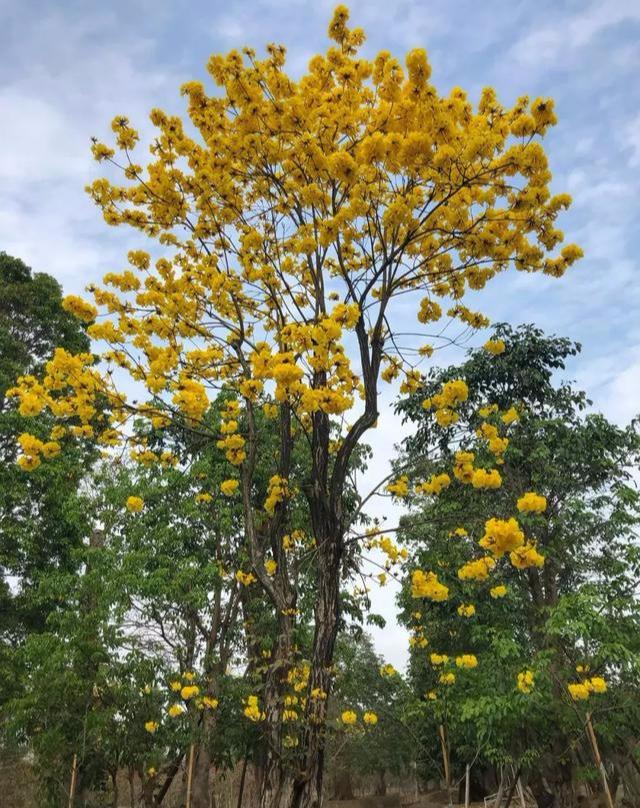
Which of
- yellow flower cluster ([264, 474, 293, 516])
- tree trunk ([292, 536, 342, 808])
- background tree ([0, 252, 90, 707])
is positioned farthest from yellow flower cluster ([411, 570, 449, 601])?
background tree ([0, 252, 90, 707])

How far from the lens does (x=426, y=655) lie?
39.8ft

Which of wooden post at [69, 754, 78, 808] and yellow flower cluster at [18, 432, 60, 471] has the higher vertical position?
yellow flower cluster at [18, 432, 60, 471]

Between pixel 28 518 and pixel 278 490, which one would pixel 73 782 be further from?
pixel 278 490

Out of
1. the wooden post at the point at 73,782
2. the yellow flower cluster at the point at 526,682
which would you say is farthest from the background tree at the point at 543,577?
the wooden post at the point at 73,782

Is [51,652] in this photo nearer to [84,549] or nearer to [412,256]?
[84,549]

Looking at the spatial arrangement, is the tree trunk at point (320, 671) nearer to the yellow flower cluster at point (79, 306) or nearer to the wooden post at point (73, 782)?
the yellow flower cluster at point (79, 306)

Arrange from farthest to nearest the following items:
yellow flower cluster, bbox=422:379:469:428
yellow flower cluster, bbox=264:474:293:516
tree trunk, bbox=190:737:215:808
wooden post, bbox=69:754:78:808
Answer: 1. tree trunk, bbox=190:737:215:808
2. wooden post, bbox=69:754:78:808
3. yellow flower cluster, bbox=264:474:293:516
4. yellow flower cluster, bbox=422:379:469:428

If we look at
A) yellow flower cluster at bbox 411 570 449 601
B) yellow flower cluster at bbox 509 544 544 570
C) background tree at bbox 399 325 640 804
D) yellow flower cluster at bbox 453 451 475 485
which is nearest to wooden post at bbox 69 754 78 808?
background tree at bbox 399 325 640 804

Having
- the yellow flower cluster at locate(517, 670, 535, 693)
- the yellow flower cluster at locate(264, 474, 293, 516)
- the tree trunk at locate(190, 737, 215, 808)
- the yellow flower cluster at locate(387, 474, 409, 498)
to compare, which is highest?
the yellow flower cluster at locate(387, 474, 409, 498)

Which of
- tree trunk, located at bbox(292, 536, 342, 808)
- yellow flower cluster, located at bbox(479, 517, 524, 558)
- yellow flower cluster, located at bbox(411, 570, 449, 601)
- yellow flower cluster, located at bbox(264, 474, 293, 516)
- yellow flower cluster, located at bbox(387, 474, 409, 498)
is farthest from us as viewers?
yellow flower cluster, located at bbox(387, 474, 409, 498)

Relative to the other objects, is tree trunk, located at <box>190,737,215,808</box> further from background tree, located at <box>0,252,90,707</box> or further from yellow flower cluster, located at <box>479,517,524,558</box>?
yellow flower cluster, located at <box>479,517,524,558</box>

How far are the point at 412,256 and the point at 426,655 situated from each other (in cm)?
1059

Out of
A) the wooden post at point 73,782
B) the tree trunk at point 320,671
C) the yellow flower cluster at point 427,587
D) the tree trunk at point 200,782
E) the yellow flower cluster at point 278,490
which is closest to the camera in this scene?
the tree trunk at point 320,671

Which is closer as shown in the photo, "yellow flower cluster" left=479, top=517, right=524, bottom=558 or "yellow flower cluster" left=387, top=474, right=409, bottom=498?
"yellow flower cluster" left=479, top=517, right=524, bottom=558
